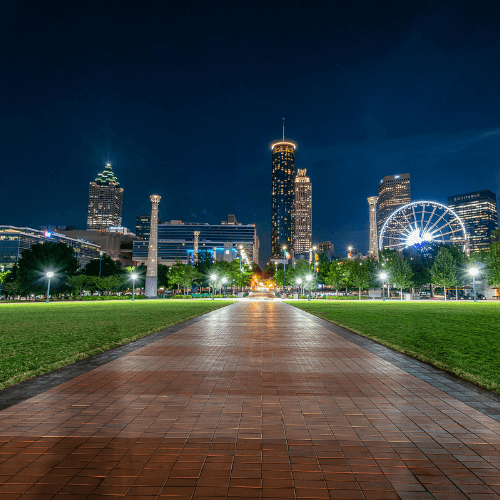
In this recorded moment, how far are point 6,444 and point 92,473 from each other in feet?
4.72

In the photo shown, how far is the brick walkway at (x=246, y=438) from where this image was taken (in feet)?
10.1

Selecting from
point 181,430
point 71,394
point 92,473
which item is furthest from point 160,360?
point 92,473

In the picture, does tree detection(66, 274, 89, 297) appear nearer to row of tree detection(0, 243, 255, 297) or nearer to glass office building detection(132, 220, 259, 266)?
row of tree detection(0, 243, 255, 297)

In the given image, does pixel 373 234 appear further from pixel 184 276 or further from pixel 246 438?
pixel 246 438

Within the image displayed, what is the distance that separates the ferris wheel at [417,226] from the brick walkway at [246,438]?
202ft

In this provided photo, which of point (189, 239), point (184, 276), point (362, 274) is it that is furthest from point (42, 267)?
point (189, 239)

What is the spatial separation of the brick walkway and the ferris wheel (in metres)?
61.5

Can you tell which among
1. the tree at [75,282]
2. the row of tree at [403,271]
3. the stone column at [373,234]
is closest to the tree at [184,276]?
the tree at [75,282]

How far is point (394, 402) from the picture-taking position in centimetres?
545

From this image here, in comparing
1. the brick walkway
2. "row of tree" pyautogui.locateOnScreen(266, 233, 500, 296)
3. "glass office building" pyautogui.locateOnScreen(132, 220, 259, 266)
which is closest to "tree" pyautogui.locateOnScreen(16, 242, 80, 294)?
"row of tree" pyautogui.locateOnScreen(266, 233, 500, 296)

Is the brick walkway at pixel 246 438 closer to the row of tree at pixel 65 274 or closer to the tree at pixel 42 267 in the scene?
the row of tree at pixel 65 274

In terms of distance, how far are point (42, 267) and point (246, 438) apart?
6052cm

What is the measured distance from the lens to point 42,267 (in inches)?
2128

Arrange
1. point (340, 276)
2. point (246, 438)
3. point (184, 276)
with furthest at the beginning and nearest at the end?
point (184, 276)
point (340, 276)
point (246, 438)
